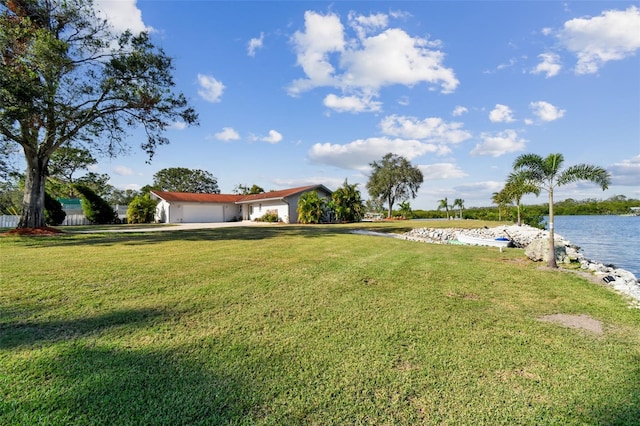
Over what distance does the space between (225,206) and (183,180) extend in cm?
2517

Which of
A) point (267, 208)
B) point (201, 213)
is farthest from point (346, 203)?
point (201, 213)

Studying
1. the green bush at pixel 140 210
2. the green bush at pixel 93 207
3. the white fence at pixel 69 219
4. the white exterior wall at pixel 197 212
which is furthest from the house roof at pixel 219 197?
the white fence at pixel 69 219

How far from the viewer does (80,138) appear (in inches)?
630

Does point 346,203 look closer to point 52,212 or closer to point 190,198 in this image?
point 190,198

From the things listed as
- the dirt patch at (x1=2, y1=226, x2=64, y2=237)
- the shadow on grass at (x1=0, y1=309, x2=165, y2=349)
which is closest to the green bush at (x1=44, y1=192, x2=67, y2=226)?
the dirt patch at (x1=2, y1=226, x2=64, y2=237)

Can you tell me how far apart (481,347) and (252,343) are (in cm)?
253

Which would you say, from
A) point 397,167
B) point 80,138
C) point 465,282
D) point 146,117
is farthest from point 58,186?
point 397,167

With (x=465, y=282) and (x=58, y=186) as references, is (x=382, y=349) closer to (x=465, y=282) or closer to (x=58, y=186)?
(x=465, y=282)

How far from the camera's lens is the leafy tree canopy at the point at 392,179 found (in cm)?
4503

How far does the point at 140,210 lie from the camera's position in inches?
1153

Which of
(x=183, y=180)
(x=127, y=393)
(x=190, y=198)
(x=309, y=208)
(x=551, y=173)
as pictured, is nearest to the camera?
(x=127, y=393)

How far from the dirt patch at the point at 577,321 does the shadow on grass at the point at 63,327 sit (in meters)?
5.48

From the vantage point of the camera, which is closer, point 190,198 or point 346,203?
point 346,203

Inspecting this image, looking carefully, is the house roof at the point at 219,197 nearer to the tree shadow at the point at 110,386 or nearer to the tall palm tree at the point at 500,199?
the tall palm tree at the point at 500,199
